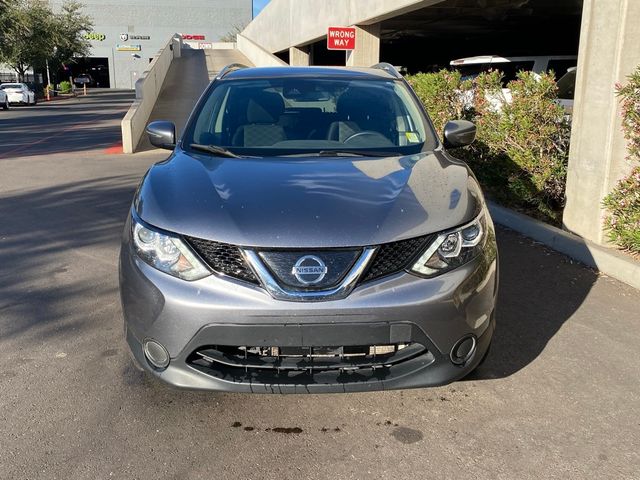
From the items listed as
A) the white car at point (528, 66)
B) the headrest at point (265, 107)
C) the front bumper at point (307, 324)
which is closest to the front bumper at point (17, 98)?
the white car at point (528, 66)

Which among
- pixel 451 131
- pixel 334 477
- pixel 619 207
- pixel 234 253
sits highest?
pixel 451 131

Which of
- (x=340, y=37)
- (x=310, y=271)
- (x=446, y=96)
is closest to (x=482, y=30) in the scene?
(x=340, y=37)

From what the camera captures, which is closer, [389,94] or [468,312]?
[468,312]

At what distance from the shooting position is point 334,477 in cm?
269

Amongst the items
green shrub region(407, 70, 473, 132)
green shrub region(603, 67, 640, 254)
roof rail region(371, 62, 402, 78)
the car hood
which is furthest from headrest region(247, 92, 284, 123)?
green shrub region(407, 70, 473, 132)

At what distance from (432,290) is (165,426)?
4.86ft

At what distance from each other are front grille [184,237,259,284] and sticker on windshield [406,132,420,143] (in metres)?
1.85

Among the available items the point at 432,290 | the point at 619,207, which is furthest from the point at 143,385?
the point at 619,207

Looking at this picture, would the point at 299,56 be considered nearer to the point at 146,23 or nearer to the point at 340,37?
the point at 340,37

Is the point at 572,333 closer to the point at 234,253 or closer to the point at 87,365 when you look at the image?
the point at 234,253

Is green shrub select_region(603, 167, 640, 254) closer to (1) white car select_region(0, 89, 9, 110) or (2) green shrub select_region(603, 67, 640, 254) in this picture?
(2) green shrub select_region(603, 67, 640, 254)

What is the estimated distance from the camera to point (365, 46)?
19781 mm

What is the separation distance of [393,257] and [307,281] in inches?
15.9

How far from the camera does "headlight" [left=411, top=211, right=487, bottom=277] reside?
9.16ft
